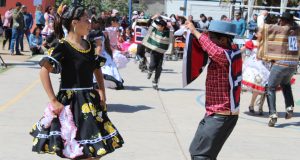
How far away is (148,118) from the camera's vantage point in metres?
9.85

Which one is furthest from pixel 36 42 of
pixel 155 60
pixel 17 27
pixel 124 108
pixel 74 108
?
pixel 74 108

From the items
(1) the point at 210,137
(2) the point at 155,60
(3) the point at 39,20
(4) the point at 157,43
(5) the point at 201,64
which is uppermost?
(5) the point at 201,64

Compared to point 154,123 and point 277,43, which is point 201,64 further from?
point 277,43

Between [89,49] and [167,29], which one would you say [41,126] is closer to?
[89,49]

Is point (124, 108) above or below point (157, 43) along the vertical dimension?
below

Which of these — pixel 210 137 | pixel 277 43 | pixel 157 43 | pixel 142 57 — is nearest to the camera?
pixel 210 137

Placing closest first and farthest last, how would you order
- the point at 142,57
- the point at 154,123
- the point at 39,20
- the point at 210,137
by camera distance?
the point at 210,137 → the point at 154,123 → the point at 142,57 → the point at 39,20

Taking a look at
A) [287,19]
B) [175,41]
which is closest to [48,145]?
[287,19]

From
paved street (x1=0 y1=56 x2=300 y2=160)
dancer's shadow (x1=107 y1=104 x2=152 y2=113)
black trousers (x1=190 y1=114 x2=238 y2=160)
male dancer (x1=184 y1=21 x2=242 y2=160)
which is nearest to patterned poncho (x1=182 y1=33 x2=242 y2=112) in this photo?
male dancer (x1=184 y1=21 x2=242 y2=160)

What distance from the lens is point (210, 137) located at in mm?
5227

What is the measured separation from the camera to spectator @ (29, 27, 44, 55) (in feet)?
70.3

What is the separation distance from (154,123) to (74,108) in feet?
13.8

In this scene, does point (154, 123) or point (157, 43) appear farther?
point (157, 43)

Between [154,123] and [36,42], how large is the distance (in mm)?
13085
